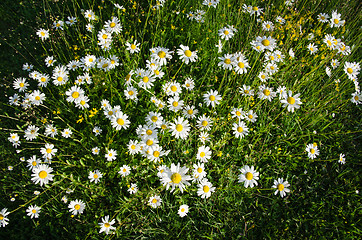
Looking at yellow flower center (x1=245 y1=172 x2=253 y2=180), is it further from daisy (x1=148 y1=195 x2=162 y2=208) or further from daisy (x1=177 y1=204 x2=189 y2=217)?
daisy (x1=148 y1=195 x2=162 y2=208)

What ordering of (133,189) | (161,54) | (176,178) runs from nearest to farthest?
(176,178) → (133,189) → (161,54)

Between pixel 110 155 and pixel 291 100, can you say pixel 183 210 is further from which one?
pixel 291 100

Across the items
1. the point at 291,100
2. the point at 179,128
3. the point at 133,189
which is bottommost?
the point at 133,189

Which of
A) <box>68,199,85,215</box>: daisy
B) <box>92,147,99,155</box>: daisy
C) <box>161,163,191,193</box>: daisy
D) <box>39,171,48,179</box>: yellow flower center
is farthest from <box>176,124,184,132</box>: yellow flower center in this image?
<box>39,171,48,179</box>: yellow flower center

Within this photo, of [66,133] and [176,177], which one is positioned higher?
[66,133]

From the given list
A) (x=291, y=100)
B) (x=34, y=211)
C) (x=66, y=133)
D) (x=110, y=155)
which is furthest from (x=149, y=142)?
(x=291, y=100)

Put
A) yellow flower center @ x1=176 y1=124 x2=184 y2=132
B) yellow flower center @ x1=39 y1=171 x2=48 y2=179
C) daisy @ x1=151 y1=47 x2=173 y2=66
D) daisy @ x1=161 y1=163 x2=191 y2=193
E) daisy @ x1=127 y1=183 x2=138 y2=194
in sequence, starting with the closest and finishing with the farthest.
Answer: daisy @ x1=161 y1=163 x2=191 y2=193 < yellow flower center @ x1=39 y1=171 x2=48 y2=179 < yellow flower center @ x1=176 y1=124 x2=184 y2=132 < daisy @ x1=127 y1=183 x2=138 y2=194 < daisy @ x1=151 y1=47 x2=173 y2=66

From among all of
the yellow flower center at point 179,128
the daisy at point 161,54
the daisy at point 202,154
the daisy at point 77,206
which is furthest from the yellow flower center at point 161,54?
the daisy at point 77,206

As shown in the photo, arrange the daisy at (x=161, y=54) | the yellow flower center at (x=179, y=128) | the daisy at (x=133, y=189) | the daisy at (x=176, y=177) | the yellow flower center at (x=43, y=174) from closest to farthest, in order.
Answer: the daisy at (x=176, y=177) < the yellow flower center at (x=43, y=174) < the yellow flower center at (x=179, y=128) < the daisy at (x=133, y=189) < the daisy at (x=161, y=54)

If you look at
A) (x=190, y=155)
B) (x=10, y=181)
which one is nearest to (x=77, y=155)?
(x=10, y=181)

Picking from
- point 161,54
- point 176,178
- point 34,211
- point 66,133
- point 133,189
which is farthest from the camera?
point 66,133

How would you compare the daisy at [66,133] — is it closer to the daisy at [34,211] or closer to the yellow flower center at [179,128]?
the daisy at [34,211]

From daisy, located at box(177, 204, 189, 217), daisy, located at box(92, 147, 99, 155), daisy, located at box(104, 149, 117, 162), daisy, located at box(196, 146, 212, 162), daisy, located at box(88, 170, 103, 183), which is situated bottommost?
daisy, located at box(177, 204, 189, 217)
